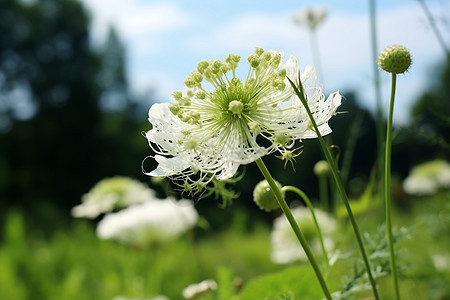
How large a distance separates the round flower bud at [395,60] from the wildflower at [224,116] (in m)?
0.08

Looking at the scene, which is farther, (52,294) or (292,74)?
(52,294)

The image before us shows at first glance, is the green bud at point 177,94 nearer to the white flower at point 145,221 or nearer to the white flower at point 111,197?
the white flower at point 145,221

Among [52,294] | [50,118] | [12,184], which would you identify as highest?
[50,118]

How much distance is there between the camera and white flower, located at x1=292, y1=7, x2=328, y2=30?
1.60m

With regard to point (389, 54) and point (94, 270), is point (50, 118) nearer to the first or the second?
point (94, 270)

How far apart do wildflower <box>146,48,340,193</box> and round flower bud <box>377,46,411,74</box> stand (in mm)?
77

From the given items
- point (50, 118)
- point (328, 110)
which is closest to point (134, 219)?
point (328, 110)

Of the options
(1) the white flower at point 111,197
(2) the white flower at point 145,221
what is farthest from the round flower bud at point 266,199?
(1) the white flower at point 111,197

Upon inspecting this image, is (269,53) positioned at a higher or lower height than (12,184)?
lower

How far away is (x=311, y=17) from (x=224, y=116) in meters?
1.09

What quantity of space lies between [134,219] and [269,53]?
102cm

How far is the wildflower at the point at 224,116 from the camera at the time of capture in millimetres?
610

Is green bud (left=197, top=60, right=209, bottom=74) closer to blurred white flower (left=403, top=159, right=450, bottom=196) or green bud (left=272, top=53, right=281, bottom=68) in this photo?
green bud (left=272, top=53, right=281, bottom=68)

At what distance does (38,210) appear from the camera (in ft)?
29.7
